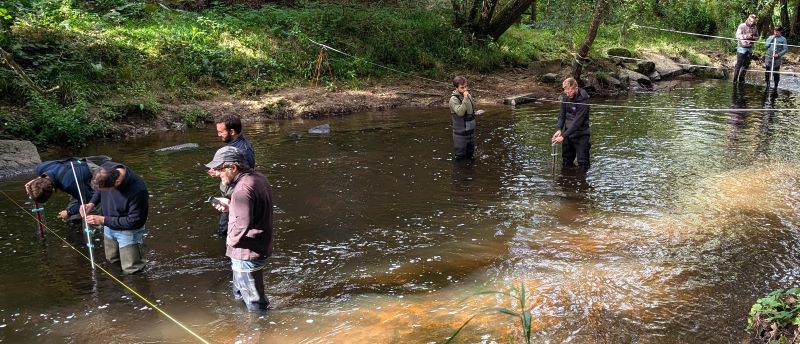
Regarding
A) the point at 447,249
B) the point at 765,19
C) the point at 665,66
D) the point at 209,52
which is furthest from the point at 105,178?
the point at 765,19

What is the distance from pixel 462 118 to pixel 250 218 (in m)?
6.29

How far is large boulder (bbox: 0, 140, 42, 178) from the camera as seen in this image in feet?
36.3

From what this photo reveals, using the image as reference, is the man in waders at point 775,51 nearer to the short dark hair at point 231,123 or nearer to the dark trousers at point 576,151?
the dark trousers at point 576,151

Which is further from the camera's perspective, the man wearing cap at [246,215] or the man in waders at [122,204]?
the man in waders at [122,204]

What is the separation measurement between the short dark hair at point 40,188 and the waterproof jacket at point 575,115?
7.43 m

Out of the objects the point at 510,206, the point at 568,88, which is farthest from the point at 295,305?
the point at 568,88

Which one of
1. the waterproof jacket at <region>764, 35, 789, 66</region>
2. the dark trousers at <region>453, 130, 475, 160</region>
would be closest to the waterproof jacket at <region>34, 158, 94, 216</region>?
the dark trousers at <region>453, 130, 475, 160</region>

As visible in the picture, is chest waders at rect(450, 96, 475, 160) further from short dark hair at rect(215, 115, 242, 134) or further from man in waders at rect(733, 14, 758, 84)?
man in waders at rect(733, 14, 758, 84)

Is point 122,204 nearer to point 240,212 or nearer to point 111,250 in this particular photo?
point 111,250

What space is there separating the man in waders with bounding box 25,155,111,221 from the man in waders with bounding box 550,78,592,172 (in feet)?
22.2

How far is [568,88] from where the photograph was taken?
999 centimetres

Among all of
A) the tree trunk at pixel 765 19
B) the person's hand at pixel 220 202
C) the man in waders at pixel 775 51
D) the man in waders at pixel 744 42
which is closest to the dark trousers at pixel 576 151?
the person's hand at pixel 220 202

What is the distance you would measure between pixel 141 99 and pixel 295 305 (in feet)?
34.4

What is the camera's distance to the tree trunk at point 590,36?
17656 millimetres
